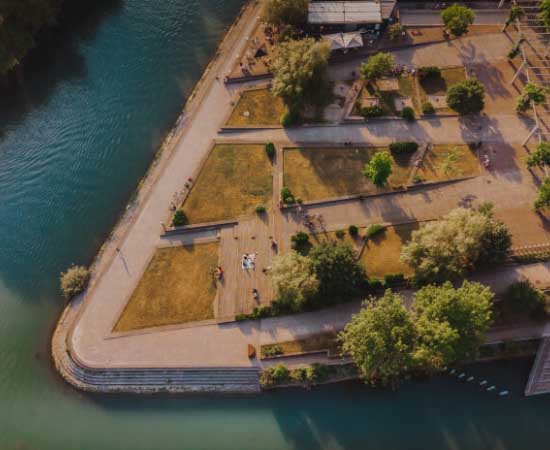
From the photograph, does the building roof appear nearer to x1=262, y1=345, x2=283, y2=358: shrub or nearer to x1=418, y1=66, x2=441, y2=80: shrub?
x1=418, y1=66, x2=441, y2=80: shrub

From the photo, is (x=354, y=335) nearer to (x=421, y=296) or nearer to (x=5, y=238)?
(x=421, y=296)

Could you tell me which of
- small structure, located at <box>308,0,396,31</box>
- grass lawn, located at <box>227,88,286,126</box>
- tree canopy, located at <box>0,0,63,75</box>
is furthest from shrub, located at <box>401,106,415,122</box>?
tree canopy, located at <box>0,0,63,75</box>

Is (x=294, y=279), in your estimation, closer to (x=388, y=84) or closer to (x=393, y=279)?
(x=393, y=279)

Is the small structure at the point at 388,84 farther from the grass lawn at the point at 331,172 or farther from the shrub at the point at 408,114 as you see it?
the grass lawn at the point at 331,172

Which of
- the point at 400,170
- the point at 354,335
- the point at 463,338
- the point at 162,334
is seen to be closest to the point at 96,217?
the point at 162,334

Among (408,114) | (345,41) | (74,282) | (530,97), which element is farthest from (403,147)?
(74,282)
